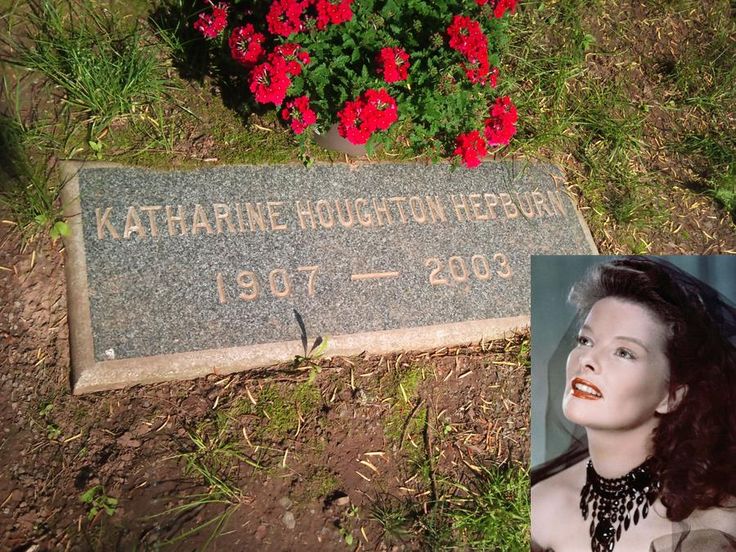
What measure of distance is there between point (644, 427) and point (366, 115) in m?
1.67

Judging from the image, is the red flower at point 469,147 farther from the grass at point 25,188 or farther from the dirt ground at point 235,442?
the grass at point 25,188

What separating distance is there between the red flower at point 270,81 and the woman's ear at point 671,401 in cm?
197

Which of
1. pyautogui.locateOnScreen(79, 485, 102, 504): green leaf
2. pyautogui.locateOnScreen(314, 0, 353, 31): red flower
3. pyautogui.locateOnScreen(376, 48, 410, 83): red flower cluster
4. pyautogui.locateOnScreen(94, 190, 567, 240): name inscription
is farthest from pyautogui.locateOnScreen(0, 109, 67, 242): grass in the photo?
pyautogui.locateOnScreen(376, 48, 410, 83): red flower cluster

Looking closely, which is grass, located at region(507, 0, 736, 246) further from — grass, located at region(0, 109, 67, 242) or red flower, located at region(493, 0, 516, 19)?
grass, located at region(0, 109, 67, 242)

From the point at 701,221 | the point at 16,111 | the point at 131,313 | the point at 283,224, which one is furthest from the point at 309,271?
the point at 701,221

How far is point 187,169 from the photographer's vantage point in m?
2.89

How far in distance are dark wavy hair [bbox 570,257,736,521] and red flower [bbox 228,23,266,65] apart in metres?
1.98

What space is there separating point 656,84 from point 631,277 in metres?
2.60

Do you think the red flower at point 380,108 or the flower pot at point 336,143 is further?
the flower pot at point 336,143

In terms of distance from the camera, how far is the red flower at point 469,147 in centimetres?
300

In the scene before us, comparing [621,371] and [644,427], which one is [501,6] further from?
[644,427]

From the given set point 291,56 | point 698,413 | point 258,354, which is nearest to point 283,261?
point 258,354

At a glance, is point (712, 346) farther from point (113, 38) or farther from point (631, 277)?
point (113, 38)

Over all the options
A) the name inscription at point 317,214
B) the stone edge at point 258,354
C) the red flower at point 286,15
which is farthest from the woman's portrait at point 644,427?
the red flower at point 286,15
